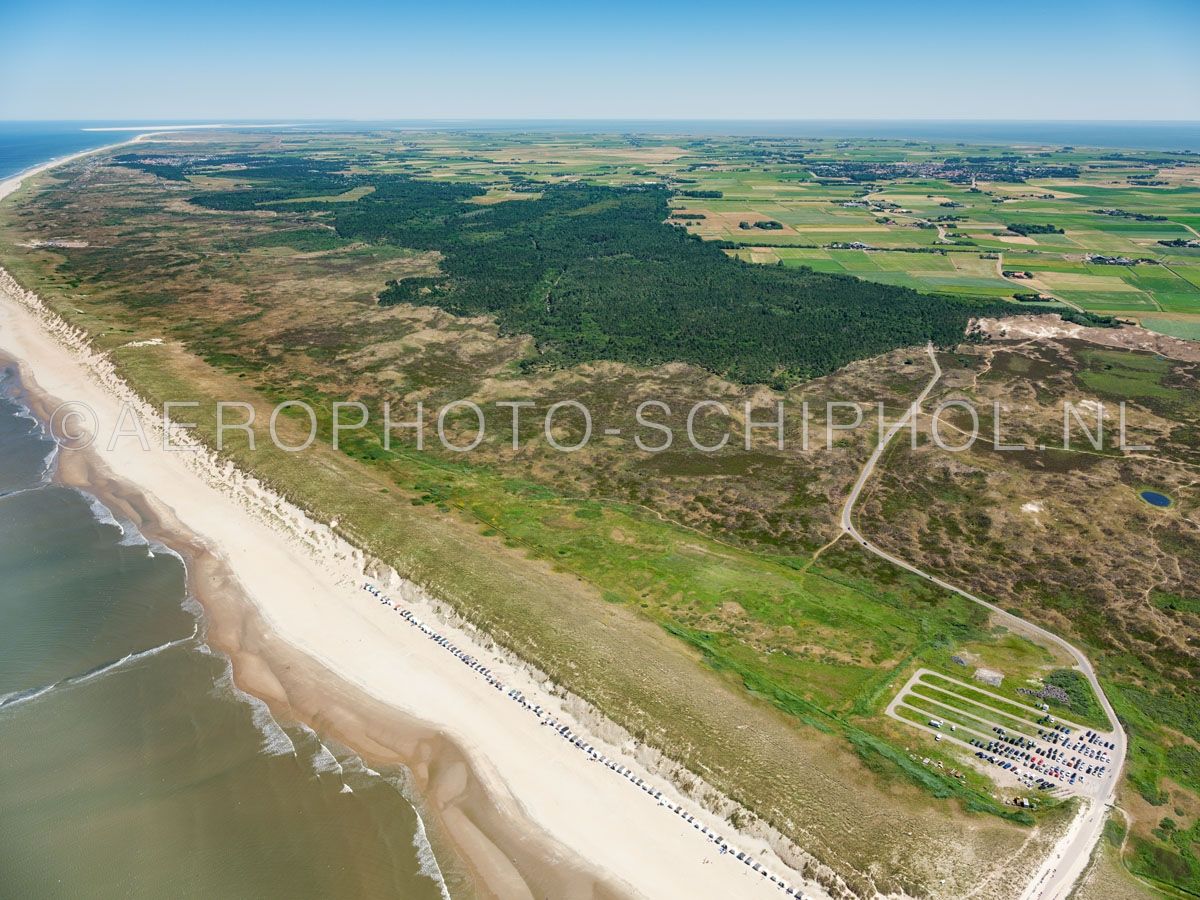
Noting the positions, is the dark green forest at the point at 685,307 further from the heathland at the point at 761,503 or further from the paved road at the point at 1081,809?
the paved road at the point at 1081,809

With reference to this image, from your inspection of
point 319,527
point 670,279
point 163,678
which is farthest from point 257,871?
point 670,279

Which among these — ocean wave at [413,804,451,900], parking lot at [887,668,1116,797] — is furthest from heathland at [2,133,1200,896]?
ocean wave at [413,804,451,900]

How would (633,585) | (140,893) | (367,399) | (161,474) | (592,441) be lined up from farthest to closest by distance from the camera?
(367,399) → (592,441) → (161,474) → (633,585) → (140,893)

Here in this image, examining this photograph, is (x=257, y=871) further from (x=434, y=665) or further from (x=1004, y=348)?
(x=1004, y=348)

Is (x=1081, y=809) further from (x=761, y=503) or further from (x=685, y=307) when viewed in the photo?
(x=685, y=307)

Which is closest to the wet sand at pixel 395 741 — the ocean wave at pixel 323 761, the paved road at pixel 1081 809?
the ocean wave at pixel 323 761

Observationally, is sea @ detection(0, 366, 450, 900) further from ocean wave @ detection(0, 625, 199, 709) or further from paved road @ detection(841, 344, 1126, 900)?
paved road @ detection(841, 344, 1126, 900)
